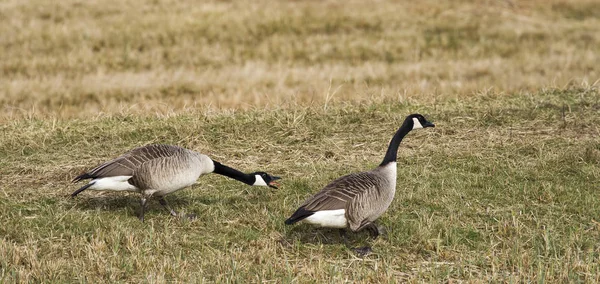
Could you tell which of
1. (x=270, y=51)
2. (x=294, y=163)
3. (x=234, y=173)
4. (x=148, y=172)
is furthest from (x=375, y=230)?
(x=270, y=51)

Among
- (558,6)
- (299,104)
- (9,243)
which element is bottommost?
(558,6)

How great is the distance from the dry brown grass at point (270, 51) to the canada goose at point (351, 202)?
21.3ft

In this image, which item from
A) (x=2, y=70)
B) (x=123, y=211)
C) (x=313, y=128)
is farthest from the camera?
(x=2, y=70)

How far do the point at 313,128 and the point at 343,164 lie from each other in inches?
58.8

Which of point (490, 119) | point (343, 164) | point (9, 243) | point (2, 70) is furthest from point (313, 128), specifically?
point (2, 70)

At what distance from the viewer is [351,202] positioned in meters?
6.52

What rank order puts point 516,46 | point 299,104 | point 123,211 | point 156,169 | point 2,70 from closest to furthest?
point 156,169, point 123,211, point 299,104, point 2,70, point 516,46

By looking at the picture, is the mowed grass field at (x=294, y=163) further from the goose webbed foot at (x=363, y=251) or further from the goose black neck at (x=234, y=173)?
the goose black neck at (x=234, y=173)

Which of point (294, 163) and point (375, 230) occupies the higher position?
point (375, 230)

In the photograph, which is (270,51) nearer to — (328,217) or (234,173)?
(234,173)

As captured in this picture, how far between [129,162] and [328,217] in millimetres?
2287

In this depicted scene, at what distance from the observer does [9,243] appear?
6.87 metres

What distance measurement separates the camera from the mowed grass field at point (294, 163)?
21.7 feet

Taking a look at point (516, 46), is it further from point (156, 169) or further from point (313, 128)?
point (156, 169)
